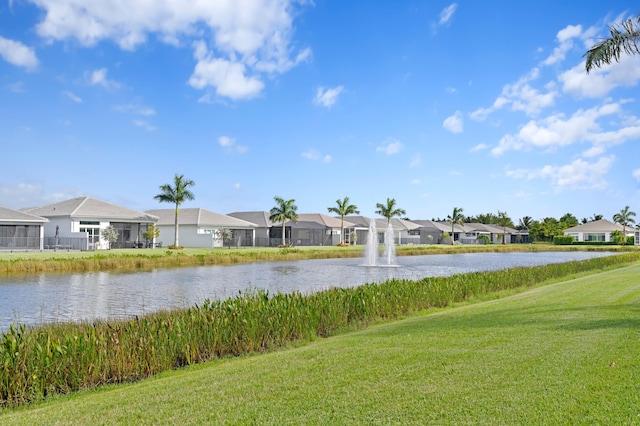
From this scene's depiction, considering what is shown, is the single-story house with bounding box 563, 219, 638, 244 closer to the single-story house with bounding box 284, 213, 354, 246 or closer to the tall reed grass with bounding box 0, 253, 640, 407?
the single-story house with bounding box 284, 213, 354, 246

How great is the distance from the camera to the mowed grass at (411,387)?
498 cm

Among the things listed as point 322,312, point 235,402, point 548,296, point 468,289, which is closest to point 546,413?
point 235,402

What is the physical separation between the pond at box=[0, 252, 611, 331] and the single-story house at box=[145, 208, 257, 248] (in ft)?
77.8

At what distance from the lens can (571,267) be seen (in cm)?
2608

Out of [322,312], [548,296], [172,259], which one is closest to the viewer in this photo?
[322,312]

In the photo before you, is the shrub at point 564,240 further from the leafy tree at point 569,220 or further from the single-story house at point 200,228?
the single-story house at point 200,228

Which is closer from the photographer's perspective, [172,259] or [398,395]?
[398,395]

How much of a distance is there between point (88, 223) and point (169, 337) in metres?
41.4

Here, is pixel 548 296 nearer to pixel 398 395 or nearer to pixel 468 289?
pixel 468 289

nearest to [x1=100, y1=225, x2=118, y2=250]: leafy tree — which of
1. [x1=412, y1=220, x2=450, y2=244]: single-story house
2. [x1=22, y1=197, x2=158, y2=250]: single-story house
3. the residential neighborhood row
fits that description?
the residential neighborhood row

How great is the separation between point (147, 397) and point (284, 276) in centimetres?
2165

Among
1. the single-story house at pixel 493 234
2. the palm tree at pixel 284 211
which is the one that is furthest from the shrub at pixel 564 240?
the palm tree at pixel 284 211

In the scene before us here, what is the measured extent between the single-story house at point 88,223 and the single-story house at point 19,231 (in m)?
1.67

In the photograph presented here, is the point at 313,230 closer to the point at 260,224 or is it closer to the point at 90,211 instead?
the point at 260,224
